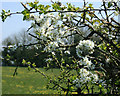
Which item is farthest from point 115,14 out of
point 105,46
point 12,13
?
point 12,13

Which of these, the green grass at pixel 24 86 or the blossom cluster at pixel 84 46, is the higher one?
the blossom cluster at pixel 84 46

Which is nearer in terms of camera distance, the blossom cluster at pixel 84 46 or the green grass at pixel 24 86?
the blossom cluster at pixel 84 46

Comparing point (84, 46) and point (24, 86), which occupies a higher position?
point (84, 46)

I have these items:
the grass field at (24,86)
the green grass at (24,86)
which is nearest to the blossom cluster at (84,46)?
the grass field at (24,86)

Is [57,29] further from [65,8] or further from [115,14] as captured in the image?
[115,14]

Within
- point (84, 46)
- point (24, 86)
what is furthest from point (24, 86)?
point (84, 46)

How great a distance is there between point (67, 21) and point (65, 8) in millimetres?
500

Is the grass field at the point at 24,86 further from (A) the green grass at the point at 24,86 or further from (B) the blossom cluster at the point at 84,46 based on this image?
(B) the blossom cluster at the point at 84,46

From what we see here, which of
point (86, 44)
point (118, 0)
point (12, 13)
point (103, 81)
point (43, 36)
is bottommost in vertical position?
point (103, 81)

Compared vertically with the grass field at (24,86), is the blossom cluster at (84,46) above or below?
above

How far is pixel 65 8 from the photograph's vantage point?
2.49 m

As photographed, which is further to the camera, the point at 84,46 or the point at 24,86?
the point at 24,86

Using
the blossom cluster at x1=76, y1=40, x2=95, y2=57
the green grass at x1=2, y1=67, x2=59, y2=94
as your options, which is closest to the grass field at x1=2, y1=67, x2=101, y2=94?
the green grass at x1=2, y1=67, x2=59, y2=94

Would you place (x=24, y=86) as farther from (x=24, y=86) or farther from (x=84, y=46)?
(x=84, y=46)
